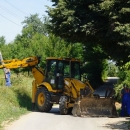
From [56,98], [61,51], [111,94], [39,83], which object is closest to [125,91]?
[111,94]

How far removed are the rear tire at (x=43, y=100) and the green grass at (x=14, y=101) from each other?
0.74 m

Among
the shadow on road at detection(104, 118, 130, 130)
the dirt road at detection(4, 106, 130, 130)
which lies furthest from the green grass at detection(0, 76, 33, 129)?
the shadow on road at detection(104, 118, 130, 130)

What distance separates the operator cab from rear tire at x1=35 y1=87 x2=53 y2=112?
1.91ft

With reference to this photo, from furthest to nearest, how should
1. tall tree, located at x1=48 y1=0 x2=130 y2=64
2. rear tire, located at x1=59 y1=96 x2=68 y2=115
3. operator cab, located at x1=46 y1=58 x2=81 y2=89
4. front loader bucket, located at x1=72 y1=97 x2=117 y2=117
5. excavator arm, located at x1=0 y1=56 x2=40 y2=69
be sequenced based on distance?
1. tall tree, located at x1=48 y1=0 x2=130 y2=64
2. excavator arm, located at x1=0 y1=56 x2=40 y2=69
3. operator cab, located at x1=46 y1=58 x2=81 y2=89
4. rear tire, located at x1=59 y1=96 x2=68 y2=115
5. front loader bucket, located at x1=72 y1=97 x2=117 y2=117

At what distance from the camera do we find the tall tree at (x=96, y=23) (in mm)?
19672

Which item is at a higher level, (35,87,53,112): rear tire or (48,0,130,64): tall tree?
(48,0,130,64): tall tree

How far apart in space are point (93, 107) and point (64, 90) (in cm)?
215

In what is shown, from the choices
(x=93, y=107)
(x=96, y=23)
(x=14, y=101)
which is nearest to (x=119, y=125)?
(x=93, y=107)

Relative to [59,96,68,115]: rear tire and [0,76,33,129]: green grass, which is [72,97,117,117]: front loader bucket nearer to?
[59,96,68,115]: rear tire

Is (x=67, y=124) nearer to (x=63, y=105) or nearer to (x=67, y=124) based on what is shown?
(x=67, y=124)

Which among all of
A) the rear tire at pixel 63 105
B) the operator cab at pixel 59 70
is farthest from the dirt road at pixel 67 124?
the operator cab at pixel 59 70

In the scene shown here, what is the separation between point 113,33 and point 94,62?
20568mm

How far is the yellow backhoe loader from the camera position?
635 inches

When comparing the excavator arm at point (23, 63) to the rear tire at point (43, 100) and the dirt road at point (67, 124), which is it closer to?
the rear tire at point (43, 100)
